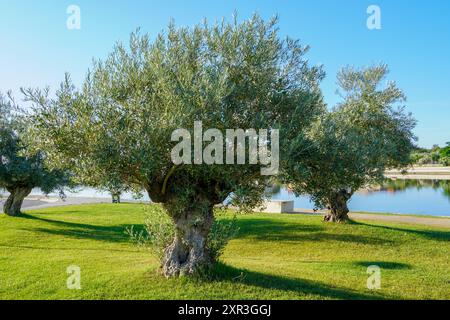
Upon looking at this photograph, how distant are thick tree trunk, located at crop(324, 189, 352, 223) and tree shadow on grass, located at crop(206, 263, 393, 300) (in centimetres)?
1337

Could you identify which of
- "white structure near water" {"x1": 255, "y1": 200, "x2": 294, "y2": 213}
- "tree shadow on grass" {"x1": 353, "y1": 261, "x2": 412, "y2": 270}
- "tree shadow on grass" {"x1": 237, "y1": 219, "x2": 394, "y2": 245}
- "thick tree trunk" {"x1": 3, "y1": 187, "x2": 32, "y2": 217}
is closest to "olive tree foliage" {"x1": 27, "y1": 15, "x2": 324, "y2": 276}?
"tree shadow on grass" {"x1": 353, "y1": 261, "x2": 412, "y2": 270}

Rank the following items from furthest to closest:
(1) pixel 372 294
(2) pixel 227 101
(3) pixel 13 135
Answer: (3) pixel 13 135
(1) pixel 372 294
(2) pixel 227 101

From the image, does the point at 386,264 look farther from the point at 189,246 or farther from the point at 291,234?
the point at 189,246

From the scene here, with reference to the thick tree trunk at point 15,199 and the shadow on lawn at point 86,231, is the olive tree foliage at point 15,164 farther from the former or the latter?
the shadow on lawn at point 86,231

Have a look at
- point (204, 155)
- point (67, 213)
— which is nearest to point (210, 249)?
point (204, 155)

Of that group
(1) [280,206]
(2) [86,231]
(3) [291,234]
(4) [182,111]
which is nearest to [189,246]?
(4) [182,111]

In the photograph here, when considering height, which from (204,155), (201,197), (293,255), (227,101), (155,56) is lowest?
(293,255)

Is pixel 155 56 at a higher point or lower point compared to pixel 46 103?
higher

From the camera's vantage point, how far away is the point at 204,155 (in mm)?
10195

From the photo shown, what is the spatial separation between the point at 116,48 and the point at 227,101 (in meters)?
4.04

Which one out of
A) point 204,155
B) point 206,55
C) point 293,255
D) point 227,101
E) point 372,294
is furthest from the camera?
point 293,255

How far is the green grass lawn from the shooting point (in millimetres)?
12336

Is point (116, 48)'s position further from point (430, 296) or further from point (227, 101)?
point (430, 296)

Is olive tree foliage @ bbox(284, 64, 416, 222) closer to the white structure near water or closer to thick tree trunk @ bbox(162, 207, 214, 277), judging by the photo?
thick tree trunk @ bbox(162, 207, 214, 277)
